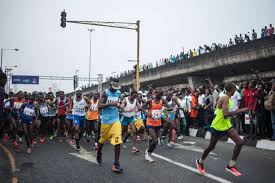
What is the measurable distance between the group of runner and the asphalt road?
13.3 inches

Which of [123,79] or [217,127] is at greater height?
[123,79]

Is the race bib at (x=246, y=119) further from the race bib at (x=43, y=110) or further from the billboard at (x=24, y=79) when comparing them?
the billboard at (x=24, y=79)

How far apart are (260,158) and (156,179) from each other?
426 cm

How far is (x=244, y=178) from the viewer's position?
22.2ft

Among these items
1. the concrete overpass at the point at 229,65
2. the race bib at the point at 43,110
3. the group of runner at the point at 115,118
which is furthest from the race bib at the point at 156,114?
the concrete overpass at the point at 229,65

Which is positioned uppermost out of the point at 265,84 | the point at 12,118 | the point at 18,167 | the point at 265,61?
the point at 265,61

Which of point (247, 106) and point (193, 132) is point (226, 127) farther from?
point (193, 132)

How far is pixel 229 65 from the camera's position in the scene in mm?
28594

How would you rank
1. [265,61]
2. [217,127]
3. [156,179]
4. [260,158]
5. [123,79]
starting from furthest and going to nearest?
[123,79] → [265,61] → [260,158] → [217,127] → [156,179]

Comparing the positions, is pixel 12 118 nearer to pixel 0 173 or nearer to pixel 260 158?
pixel 0 173

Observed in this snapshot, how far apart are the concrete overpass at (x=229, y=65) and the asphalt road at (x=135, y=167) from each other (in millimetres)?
11485

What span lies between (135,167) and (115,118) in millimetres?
1284

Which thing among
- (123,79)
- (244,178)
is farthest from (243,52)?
(123,79)

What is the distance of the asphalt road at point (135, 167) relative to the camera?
22.4ft
